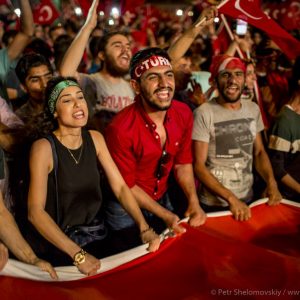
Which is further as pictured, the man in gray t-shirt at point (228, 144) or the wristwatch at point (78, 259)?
the man in gray t-shirt at point (228, 144)

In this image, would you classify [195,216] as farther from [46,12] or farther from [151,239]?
[46,12]

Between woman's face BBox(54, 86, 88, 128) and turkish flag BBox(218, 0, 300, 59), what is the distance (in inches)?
77.3

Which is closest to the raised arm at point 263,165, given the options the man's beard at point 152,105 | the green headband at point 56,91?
the man's beard at point 152,105

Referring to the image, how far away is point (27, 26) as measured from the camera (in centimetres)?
429

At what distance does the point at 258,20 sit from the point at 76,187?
8.77 ft

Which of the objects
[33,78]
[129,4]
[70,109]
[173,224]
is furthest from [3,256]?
[129,4]

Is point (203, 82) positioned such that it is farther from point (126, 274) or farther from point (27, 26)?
point (126, 274)

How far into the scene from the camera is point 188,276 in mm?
2744

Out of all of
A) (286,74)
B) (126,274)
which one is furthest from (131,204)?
(286,74)

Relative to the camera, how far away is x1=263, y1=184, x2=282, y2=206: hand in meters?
3.62

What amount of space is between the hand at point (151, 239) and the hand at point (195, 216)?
1.39ft

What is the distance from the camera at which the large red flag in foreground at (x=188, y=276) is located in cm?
254

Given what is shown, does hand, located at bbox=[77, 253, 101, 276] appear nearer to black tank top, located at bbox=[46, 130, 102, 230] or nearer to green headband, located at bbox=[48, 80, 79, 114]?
black tank top, located at bbox=[46, 130, 102, 230]

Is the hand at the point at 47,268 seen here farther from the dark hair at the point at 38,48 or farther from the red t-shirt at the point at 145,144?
the dark hair at the point at 38,48
